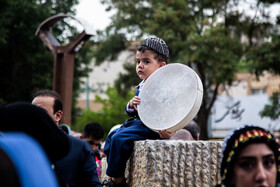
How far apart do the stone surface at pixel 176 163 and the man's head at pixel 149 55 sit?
2.90ft

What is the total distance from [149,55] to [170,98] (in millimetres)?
563

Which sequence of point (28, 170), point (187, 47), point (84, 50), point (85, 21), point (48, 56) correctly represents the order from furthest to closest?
point (84, 50)
point (48, 56)
point (187, 47)
point (85, 21)
point (28, 170)

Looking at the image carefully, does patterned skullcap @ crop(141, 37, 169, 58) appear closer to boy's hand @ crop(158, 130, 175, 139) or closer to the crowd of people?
the crowd of people

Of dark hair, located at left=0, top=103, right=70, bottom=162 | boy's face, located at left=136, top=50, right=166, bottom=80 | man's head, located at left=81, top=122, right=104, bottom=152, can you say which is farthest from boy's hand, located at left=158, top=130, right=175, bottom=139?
man's head, located at left=81, top=122, right=104, bottom=152

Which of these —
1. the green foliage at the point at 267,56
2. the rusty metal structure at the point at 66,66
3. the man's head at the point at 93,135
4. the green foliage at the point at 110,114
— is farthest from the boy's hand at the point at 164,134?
the green foliage at the point at 110,114

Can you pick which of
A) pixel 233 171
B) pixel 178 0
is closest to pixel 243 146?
pixel 233 171

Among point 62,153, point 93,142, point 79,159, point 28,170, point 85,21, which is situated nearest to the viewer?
point 28,170

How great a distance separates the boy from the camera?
436 centimetres

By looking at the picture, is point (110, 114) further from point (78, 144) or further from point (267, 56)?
point (78, 144)

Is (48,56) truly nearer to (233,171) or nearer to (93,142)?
(93,142)

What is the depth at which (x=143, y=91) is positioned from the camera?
4602 millimetres

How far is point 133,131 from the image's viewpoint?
14.5ft

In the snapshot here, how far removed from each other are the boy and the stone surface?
0.54 ft

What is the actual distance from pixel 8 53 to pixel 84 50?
3.51 metres
